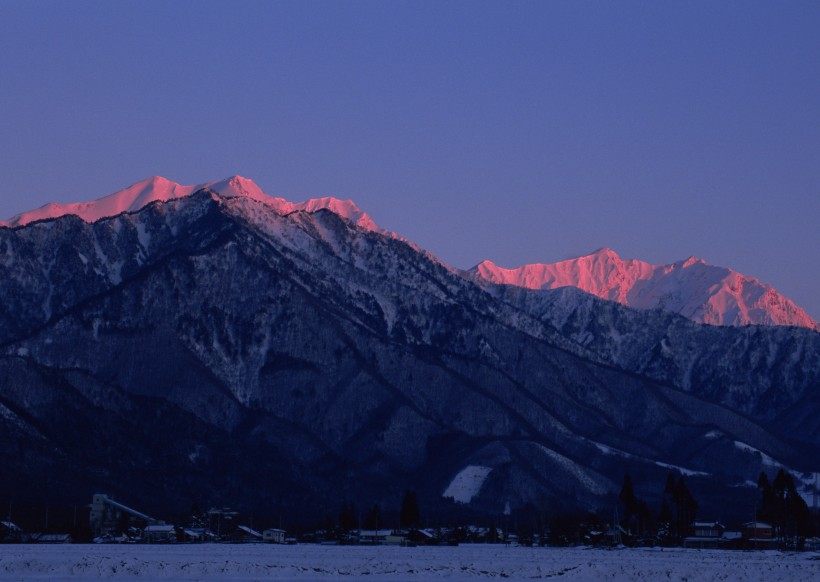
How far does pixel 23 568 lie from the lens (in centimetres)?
17850

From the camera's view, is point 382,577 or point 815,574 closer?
point 382,577

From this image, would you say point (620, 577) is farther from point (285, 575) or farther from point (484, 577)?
point (285, 575)

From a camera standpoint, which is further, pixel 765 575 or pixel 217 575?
pixel 765 575

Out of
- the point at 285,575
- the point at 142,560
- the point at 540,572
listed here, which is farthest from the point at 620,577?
the point at 142,560

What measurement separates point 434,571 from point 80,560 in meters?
39.7

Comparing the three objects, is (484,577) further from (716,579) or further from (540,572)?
(716,579)

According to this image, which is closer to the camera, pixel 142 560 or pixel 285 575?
pixel 285 575

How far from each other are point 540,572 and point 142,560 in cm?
4400

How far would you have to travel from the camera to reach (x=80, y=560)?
19512cm

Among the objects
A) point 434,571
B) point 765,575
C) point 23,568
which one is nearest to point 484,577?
point 434,571

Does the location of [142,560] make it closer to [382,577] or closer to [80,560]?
[80,560]

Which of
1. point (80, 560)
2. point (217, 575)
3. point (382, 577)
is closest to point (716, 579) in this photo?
point (382, 577)

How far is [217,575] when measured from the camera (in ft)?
577

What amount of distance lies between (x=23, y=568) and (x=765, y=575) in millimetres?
78093
